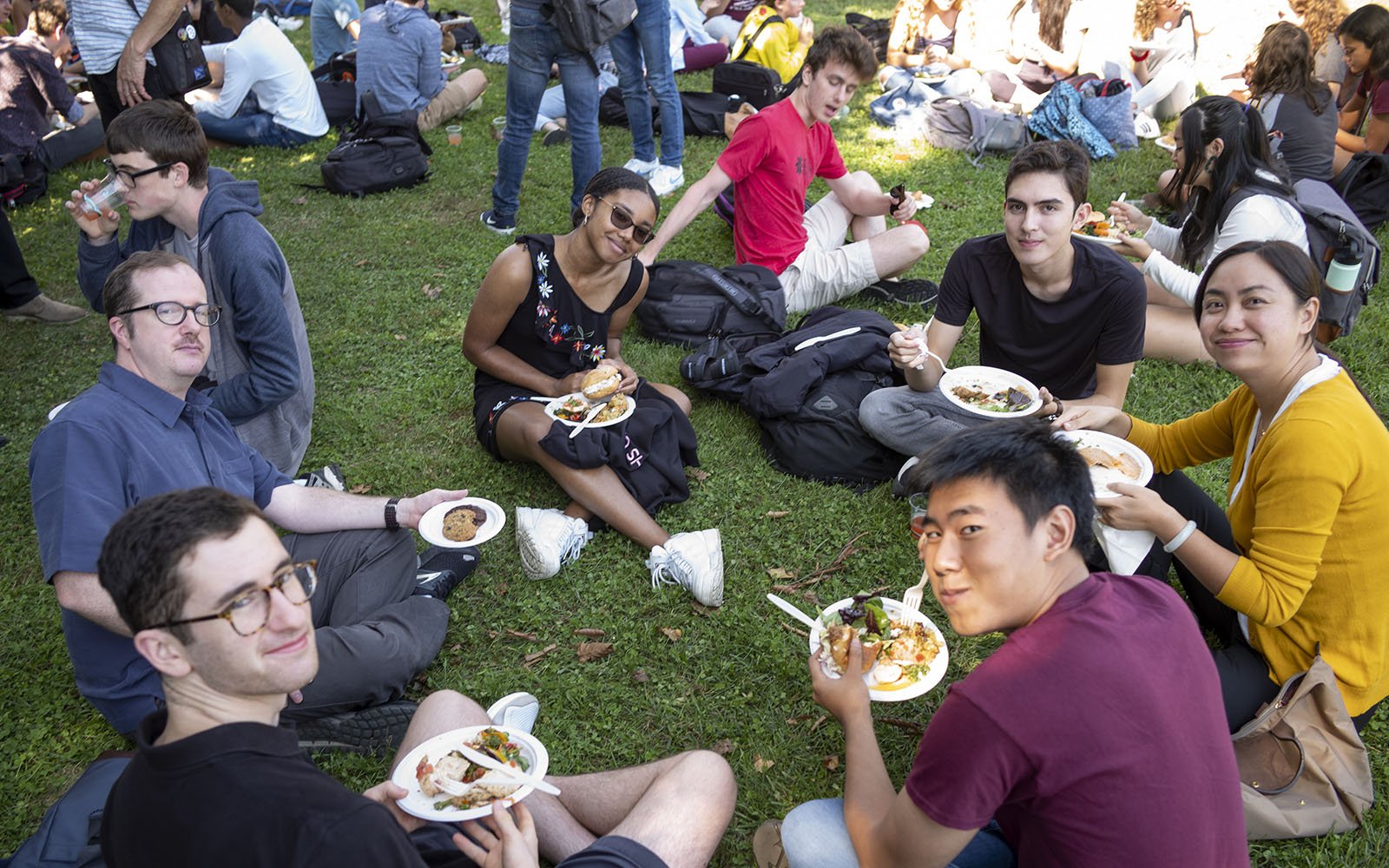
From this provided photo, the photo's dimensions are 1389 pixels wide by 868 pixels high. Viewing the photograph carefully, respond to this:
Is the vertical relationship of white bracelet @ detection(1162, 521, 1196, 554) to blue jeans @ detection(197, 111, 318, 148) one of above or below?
above

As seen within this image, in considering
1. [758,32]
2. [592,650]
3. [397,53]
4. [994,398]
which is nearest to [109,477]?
[592,650]

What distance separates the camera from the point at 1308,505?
3.09 metres

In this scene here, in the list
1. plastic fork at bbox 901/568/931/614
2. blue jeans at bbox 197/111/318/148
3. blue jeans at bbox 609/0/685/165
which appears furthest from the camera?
blue jeans at bbox 197/111/318/148

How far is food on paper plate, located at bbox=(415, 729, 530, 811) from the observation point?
8.71 ft

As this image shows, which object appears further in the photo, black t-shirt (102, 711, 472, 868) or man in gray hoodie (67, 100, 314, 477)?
man in gray hoodie (67, 100, 314, 477)

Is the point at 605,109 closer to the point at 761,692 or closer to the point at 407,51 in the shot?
the point at 407,51

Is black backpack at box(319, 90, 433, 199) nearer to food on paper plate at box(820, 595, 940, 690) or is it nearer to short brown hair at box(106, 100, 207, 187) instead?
short brown hair at box(106, 100, 207, 187)

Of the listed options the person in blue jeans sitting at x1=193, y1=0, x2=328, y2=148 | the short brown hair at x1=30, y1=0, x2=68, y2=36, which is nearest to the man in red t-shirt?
the person in blue jeans sitting at x1=193, y1=0, x2=328, y2=148

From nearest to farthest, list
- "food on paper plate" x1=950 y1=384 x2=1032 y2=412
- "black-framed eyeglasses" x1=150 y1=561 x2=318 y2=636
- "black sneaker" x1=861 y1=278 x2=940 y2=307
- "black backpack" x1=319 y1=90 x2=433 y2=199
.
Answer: "black-framed eyeglasses" x1=150 y1=561 x2=318 y2=636, "food on paper plate" x1=950 y1=384 x2=1032 y2=412, "black sneaker" x1=861 y1=278 x2=940 y2=307, "black backpack" x1=319 y1=90 x2=433 y2=199

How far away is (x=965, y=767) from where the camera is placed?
211cm

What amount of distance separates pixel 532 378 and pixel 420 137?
507 cm

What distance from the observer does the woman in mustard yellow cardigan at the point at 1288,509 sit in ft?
10.2

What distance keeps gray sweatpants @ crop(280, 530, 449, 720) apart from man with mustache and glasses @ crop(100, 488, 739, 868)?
1.03 metres

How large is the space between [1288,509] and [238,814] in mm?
3107
